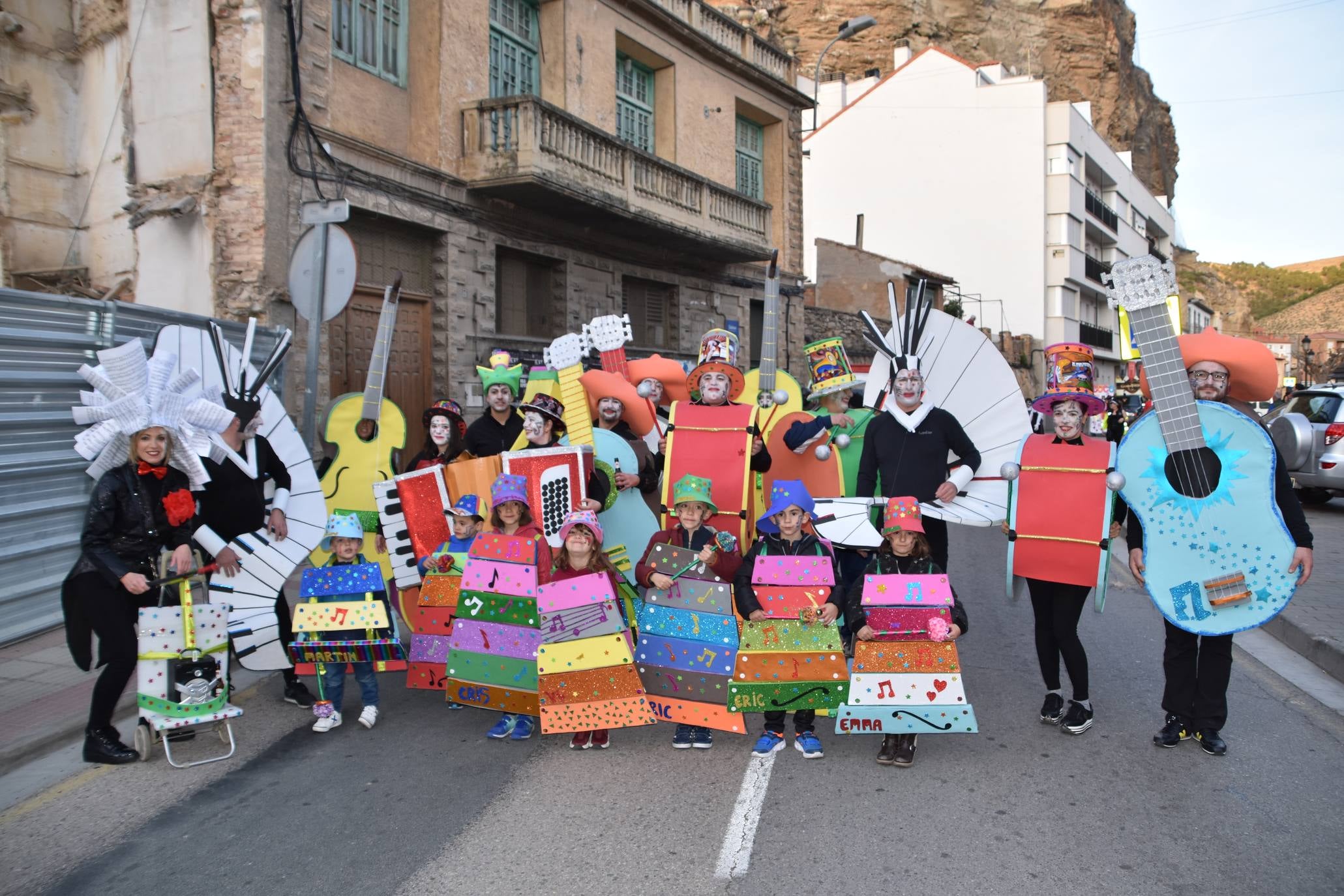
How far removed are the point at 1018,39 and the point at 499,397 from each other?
58.3 m

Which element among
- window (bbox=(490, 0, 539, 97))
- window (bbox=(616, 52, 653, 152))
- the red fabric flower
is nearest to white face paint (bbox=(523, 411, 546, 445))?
the red fabric flower

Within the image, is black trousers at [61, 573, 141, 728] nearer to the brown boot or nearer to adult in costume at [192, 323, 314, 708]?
adult in costume at [192, 323, 314, 708]

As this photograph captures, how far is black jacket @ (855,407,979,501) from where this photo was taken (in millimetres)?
5504

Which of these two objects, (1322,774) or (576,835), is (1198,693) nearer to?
(1322,774)

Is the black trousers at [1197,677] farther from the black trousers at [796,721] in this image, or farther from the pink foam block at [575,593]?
the pink foam block at [575,593]

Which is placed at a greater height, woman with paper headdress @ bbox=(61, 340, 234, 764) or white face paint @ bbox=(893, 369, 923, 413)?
white face paint @ bbox=(893, 369, 923, 413)

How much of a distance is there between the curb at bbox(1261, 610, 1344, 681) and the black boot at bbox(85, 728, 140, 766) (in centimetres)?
723

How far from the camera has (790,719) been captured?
522 cm

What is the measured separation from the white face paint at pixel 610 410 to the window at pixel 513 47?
28.7 feet

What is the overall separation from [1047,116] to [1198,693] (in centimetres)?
4186

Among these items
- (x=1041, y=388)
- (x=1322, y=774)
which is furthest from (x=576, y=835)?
(x=1041, y=388)

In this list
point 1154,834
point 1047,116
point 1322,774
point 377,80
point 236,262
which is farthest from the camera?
point 1047,116

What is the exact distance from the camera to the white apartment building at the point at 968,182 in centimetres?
4025

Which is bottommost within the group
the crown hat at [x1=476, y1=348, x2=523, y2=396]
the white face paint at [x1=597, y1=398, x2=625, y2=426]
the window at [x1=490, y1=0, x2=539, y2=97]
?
the white face paint at [x1=597, y1=398, x2=625, y2=426]
